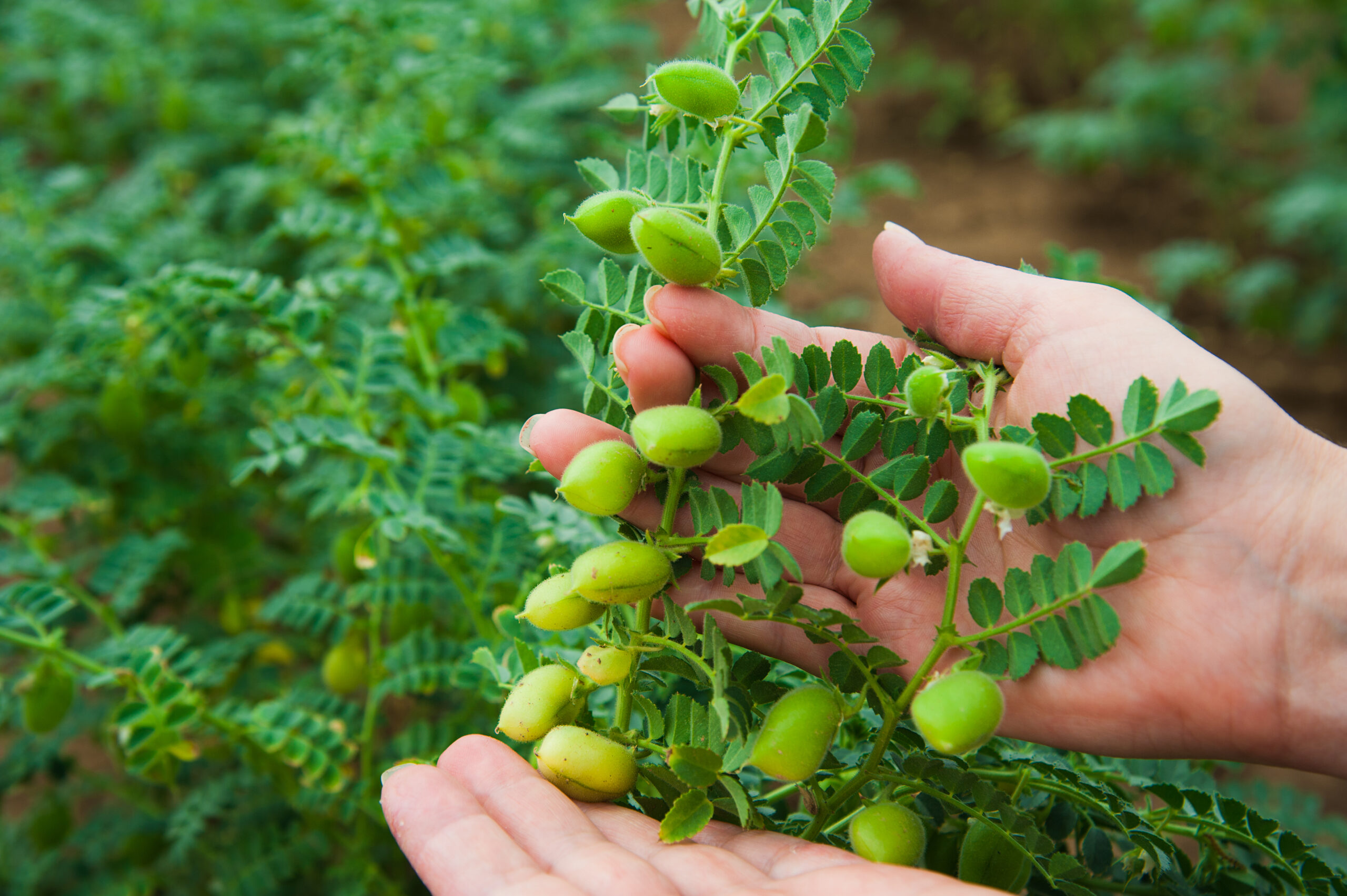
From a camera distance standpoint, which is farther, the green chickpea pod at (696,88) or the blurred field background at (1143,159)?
the blurred field background at (1143,159)

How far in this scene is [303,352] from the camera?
4.96 feet

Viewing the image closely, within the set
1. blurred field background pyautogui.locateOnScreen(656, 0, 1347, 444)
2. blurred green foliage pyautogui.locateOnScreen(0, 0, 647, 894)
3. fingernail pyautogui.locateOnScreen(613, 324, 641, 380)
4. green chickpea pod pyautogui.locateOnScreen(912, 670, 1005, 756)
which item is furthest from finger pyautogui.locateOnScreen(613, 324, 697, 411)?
blurred field background pyautogui.locateOnScreen(656, 0, 1347, 444)

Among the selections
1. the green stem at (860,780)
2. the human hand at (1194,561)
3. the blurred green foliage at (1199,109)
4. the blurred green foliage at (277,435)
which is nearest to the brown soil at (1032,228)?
the blurred green foliage at (1199,109)

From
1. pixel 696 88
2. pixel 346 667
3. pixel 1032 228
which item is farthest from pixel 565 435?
pixel 1032 228

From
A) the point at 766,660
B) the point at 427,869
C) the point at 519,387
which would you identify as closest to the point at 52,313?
the point at 519,387

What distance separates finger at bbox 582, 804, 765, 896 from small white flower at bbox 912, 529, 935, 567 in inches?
15.1

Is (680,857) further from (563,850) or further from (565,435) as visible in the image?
(565,435)

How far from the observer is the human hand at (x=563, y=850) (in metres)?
0.97

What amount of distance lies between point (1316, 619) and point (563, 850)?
90 cm

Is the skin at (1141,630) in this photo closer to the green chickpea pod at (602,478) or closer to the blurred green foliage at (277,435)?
the green chickpea pod at (602,478)

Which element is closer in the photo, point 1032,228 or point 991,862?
point 991,862

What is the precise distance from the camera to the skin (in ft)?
3.41

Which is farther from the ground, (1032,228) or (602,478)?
(1032,228)

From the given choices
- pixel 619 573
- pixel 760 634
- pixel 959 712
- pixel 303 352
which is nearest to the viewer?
pixel 959 712
